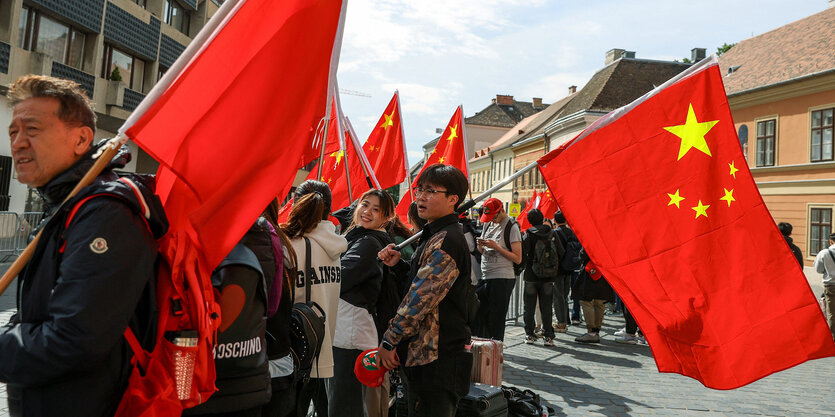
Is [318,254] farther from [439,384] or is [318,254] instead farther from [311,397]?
[439,384]

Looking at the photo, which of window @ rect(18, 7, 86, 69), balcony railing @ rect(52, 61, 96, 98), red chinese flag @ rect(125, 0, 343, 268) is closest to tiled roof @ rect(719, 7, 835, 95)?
red chinese flag @ rect(125, 0, 343, 268)

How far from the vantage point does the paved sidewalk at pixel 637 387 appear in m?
5.80

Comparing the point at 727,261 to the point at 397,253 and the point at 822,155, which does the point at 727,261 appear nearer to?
the point at 397,253

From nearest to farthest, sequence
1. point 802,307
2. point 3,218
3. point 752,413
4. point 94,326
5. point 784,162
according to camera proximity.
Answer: point 94,326, point 802,307, point 752,413, point 3,218, point 784,162

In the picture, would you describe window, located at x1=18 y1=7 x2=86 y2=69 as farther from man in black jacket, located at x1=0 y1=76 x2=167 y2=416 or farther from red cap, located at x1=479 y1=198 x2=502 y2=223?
man in black jacket, located at x1=0 y1=76 x2=167 y2=416

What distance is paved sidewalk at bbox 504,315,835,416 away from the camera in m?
5.80

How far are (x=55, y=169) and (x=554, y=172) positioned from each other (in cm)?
281

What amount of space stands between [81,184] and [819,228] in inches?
1124

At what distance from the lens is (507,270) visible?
25.7 feet

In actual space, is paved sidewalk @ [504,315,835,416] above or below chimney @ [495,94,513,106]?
below

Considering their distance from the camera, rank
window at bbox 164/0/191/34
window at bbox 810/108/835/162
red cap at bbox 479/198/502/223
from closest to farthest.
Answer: red cap at bbox 479/198/502/223 < window at bbox 810/108/835/162 < window at bbox 164/0/191/34

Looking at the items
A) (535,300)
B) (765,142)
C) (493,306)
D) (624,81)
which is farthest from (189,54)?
(624,81)

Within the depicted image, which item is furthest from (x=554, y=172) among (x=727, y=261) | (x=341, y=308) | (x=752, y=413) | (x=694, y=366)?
(x=752, y=413)

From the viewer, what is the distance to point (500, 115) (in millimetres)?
84438
